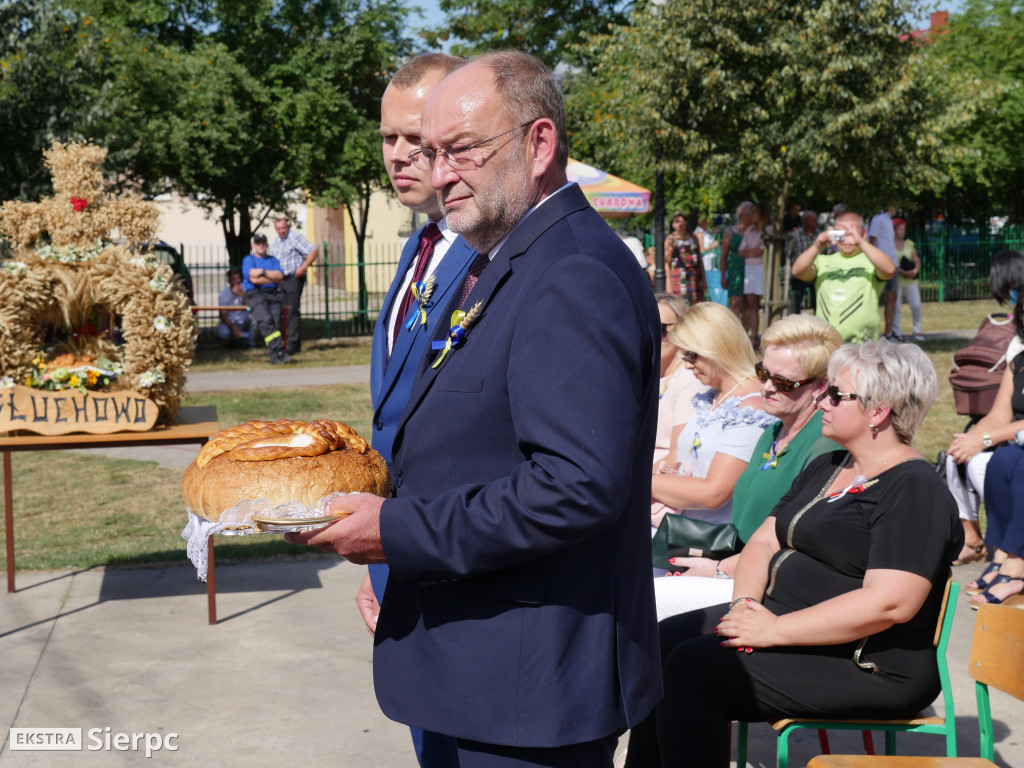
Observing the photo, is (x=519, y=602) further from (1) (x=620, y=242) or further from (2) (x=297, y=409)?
(2) (x=297, y=409)

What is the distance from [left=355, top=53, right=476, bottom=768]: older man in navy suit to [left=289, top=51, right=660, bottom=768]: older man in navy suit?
67 cm

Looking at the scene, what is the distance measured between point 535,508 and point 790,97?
14.5 meters

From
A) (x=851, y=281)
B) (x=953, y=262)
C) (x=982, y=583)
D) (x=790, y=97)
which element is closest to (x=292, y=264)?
(x=790, y=97)

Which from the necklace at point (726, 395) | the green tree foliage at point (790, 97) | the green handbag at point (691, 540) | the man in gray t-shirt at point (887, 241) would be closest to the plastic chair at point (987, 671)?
the green handbag at point (691, 540)

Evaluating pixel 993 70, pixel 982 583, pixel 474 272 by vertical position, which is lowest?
pixel 982 583

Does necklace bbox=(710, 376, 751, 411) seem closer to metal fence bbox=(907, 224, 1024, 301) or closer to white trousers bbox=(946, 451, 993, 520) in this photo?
white trousers bbox=(946, 451, 993, 520)

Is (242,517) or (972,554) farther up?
(242,517)

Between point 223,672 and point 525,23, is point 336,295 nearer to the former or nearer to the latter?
point 525,23

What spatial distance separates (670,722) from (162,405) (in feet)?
10.6

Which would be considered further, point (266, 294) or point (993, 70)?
point (993, 70)

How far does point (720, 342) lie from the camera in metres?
4.54

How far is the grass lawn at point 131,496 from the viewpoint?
6.62 m

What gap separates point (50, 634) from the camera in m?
5.18

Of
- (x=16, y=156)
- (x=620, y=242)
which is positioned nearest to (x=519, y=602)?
(x=620, y=242)
